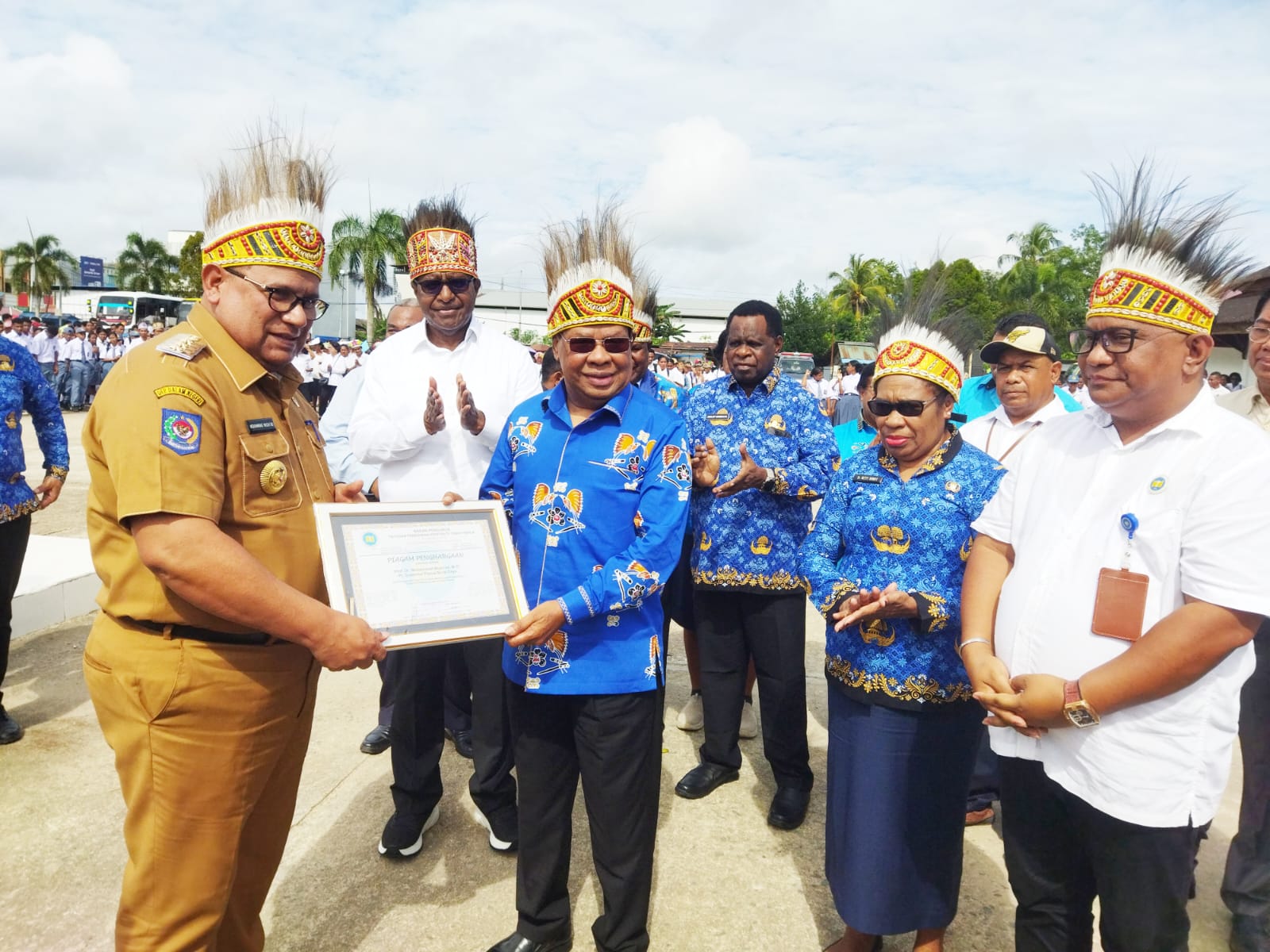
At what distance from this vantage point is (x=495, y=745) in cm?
316

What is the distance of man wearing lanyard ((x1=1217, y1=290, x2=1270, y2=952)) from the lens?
2.79m

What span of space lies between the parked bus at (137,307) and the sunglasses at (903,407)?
34507mm

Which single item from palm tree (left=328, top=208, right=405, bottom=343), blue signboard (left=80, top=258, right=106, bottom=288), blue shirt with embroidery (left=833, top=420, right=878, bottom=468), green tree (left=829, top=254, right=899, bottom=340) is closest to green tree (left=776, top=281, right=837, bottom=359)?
green tree (left=829, top=254, right=899, bottom=340)

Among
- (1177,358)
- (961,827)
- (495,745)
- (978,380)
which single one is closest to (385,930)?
(495,745)

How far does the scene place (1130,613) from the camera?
5.98 ft

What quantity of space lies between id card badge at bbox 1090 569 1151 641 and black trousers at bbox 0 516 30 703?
4.89 m

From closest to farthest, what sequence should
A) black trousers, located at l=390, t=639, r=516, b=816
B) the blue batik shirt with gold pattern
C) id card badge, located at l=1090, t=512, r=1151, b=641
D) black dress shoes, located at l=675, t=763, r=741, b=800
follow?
id card badge, located at l=1090, t=512, r=1151, b=641, the blue batik shirt with gold pattern, black trousers, located at l=390, t=639, r=516, b=816, black dress shoes, located at l=675, t=763, r=741, b=800

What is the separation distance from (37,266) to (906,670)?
6852cm

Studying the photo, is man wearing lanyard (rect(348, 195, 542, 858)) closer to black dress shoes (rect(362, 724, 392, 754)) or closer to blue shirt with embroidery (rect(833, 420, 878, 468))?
black dress shoes (rect(362, 724, 392, 754))

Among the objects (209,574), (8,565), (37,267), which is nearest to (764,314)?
(209,574)

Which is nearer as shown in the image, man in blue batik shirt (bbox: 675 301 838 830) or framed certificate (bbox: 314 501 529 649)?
framed certificate (bbox: 314 501 529 649)

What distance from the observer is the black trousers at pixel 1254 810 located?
2.81m

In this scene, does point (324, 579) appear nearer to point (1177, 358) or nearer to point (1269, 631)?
point (1177, 358)

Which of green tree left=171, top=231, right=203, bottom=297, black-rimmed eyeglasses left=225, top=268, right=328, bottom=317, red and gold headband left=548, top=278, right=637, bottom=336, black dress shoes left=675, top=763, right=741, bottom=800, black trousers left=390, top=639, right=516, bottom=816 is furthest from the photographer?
green tree left=171, top=231, right=203, bottom=297
